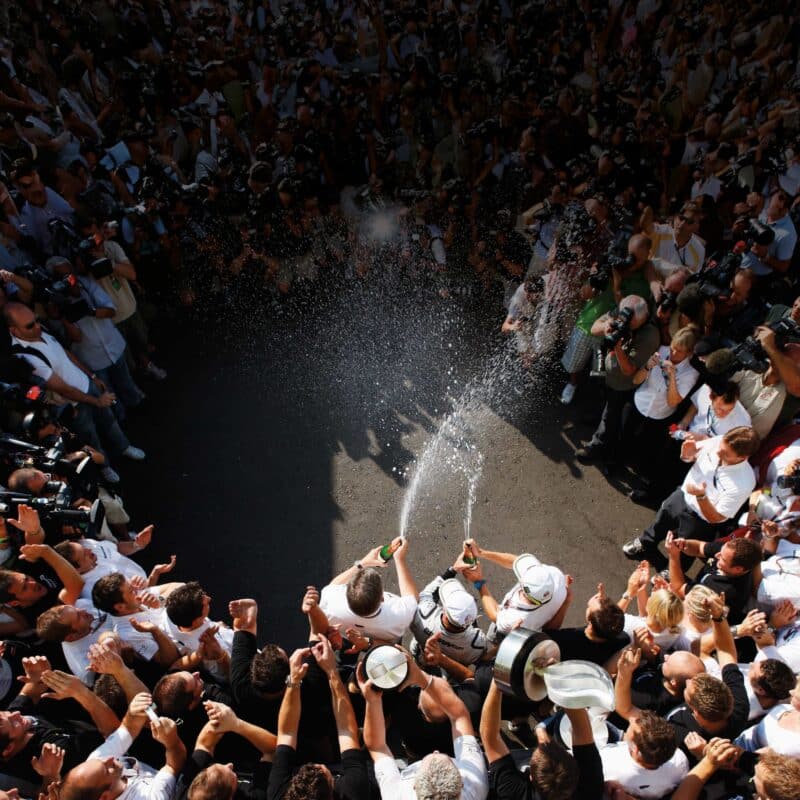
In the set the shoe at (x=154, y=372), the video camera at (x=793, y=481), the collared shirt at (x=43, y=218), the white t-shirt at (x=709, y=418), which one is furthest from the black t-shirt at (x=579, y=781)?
the collared shirt at (x=43, y=218)

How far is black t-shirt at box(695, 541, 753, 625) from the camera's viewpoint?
13.3 feet

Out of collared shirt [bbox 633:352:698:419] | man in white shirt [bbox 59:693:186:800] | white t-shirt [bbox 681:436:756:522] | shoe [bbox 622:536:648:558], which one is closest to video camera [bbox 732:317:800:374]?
collared shirt [bbox 633:352:698:419]

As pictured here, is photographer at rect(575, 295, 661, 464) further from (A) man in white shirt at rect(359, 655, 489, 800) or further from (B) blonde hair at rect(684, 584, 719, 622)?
(A) man in white shirt at rect(359, 655, 489, 800)

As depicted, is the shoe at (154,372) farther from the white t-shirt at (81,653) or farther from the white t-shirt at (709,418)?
the white t-shirt at (709,418)

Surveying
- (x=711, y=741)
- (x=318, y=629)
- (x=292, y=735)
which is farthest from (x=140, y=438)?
(x=711, y=741)

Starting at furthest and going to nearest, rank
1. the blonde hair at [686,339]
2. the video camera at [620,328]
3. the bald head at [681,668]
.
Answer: the video camera at [620,328] → the blonde hair at [686,339] → the bald head at [681,668]

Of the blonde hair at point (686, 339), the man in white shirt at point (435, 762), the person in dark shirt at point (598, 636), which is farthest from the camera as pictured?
the blonde hair at point (686, 339)

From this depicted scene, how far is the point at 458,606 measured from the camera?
378 centimetres

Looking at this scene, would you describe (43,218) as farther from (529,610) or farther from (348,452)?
(529,610)

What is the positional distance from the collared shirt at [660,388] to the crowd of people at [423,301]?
0.07ft

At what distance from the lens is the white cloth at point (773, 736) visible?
3115mm

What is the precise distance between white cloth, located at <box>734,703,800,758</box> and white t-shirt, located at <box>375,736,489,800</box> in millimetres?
1379

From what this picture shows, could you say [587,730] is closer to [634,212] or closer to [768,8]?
[634,212]

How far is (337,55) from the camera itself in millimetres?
10125
